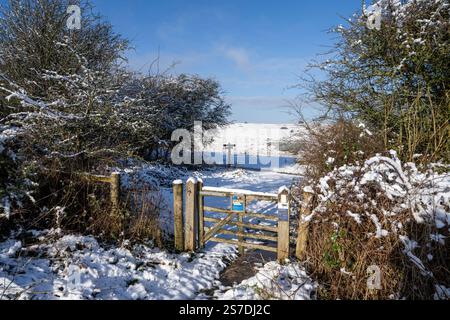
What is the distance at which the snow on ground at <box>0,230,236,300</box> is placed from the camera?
3305 millimetres

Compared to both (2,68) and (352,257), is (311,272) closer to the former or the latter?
(352,257)

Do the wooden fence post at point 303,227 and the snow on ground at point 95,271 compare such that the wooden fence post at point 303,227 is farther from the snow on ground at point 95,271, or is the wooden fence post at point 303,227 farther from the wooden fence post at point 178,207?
the wooden fence post at point 178,207

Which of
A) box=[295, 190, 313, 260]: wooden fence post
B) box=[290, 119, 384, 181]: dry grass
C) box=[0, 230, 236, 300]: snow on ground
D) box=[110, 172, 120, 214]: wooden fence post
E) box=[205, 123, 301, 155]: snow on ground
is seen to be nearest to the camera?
box=[0, 230, 236, 300]: snow on ground

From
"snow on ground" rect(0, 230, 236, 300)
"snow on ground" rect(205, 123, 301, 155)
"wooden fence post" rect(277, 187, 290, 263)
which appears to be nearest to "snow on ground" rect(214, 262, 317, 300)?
"wooden fence post" rect(277, 187, 290, 263)

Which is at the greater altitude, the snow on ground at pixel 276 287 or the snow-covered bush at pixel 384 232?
the snow-covered bush at pixel 384 232

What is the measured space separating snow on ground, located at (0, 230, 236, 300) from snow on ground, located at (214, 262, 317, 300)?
490 mm

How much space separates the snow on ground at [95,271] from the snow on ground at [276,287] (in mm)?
490

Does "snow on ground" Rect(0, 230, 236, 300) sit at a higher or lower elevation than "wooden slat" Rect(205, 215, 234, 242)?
lower

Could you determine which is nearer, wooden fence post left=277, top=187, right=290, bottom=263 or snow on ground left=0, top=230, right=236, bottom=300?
snow on ground left=0, top=230, right=236, bottom=300

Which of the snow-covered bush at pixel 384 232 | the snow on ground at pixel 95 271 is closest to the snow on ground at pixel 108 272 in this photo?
the snow on ground at pixel 95 271

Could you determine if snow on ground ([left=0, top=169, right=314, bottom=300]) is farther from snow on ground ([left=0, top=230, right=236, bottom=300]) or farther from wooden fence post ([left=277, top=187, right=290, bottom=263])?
wooden fence post ([left=277, top=187, right=290, bottom=263])

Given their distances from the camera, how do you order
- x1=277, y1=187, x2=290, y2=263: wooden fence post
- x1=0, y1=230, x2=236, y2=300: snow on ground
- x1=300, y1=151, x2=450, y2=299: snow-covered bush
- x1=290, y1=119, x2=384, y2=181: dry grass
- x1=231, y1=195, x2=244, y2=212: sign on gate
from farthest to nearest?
x1=231, y1=195, x2=244, y2=212: sign on gate → x1=290, y1=119, x2=384, y2=181: dry grass → x1=277, y1=187, x2=290, y2=263: wooden fence post → x1=0, y1=230, x2=236, y2=300: snow on ground → x1=300, y1=151, x2=450, y2=299: snow-covered bush

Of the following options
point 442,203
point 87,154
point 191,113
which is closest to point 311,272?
point 442,203

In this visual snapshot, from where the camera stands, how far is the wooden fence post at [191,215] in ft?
16.4
